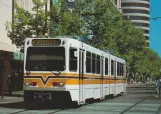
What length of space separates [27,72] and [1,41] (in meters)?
17.9

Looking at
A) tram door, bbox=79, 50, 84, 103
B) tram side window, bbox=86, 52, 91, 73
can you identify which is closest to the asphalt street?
tram door, bbox=79, 50, 84, 103

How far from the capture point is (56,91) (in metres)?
20.9

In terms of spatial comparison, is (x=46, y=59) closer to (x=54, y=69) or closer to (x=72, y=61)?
(x=54, y=69)

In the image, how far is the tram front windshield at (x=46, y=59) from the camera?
69.4 feet

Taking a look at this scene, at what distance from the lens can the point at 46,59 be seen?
2128 centimetres

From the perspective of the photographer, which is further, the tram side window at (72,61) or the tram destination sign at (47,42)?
the tram destination sign at (47,42)

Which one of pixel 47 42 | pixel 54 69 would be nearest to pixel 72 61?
pixel 54 69

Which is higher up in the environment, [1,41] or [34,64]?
[1,41]

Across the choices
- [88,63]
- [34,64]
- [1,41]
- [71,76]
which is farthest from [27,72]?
[1,41]

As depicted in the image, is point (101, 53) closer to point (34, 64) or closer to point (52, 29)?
point (34, 64)

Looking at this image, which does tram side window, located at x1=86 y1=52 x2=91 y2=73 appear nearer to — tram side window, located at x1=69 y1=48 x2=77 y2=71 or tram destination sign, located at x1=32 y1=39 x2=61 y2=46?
tram side window, located at x1=69 y1=48 x2=77 y2=71

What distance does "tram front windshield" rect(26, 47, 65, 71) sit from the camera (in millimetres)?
21141

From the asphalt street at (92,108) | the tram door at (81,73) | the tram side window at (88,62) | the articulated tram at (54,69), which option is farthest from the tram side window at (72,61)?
the tram side window at (88,62)

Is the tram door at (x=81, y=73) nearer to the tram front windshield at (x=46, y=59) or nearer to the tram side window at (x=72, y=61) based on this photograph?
the tram side window at (x=72, y=61)
